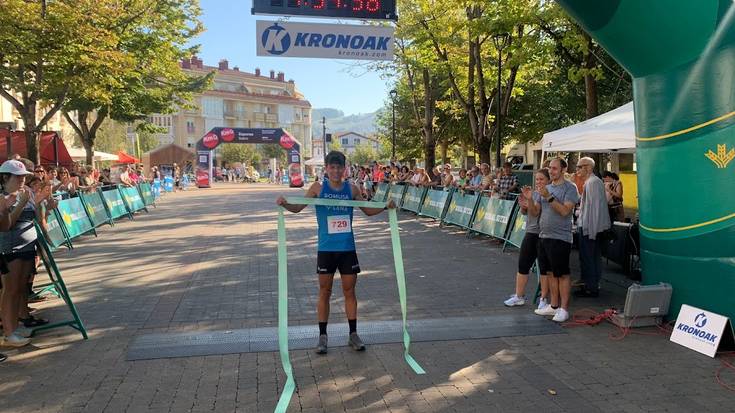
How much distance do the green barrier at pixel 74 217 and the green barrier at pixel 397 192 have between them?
9.86 m

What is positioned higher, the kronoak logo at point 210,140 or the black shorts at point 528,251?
the kronoak logo at point 210,140

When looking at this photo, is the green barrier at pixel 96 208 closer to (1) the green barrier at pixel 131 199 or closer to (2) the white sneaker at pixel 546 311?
(1) the green barrier at pixel 131 199

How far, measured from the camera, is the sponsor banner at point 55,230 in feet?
34.7

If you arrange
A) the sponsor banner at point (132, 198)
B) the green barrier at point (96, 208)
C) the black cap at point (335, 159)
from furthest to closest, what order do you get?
the sponsor banner at point (132, 198), the green barrier at point (96, 208), the black cap at point (335, 159)

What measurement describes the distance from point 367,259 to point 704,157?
5822 millimetres

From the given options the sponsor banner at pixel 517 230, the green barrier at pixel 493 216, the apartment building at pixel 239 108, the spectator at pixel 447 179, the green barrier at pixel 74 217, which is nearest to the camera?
the sponsor banner at pixel 517 230

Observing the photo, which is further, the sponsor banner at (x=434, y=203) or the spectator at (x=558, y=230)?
the sponsor banner at (x=434, y=203)

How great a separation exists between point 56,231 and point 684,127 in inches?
421

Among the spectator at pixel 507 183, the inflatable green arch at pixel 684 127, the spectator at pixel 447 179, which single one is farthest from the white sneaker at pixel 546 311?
the spectator at pixel 447 179

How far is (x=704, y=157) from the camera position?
5219mm

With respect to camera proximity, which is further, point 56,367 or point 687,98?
point 687,98

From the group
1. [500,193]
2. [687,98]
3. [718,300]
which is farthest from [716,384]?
[500,193]

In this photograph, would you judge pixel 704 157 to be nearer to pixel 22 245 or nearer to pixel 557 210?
pixel 557 210

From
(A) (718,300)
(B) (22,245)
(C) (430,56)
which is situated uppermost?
(C) (430,56)
